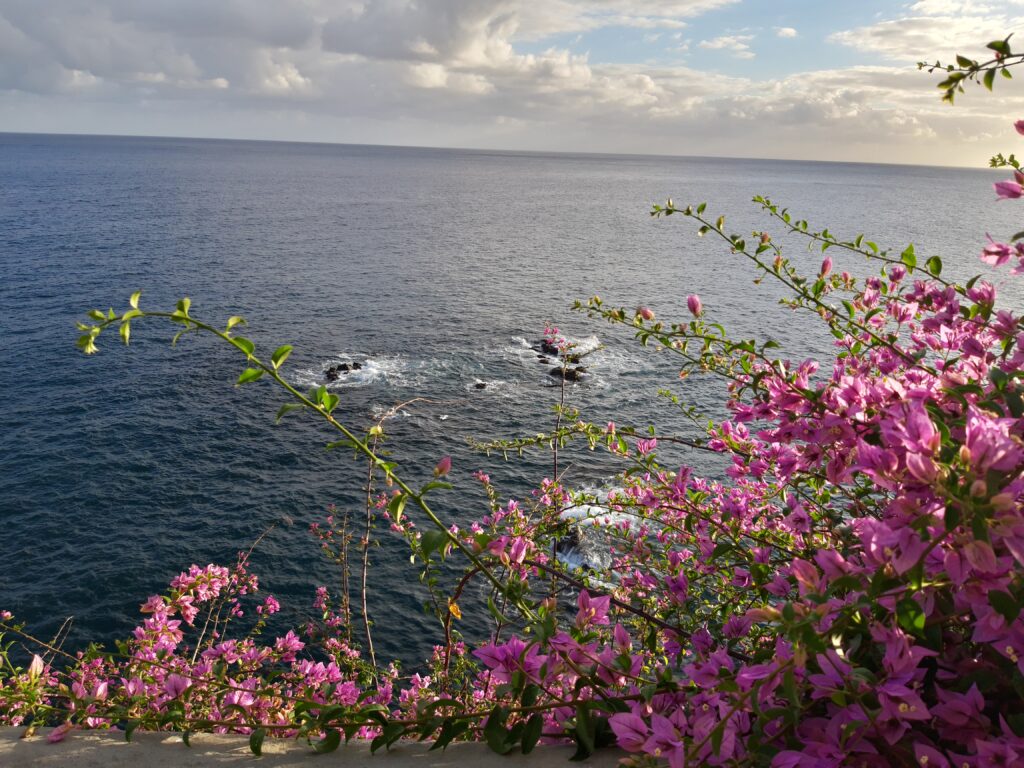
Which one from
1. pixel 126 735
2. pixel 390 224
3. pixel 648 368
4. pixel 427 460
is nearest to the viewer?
pixel 126 735

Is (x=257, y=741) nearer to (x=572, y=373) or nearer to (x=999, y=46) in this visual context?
(x=999, y=46)

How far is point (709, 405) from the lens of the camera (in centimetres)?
3509

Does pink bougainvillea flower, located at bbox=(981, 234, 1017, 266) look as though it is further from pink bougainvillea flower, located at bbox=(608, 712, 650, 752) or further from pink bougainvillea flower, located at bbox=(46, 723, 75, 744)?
pink bougainvillea flower, located at bbox=(46, 723, 75, 744)

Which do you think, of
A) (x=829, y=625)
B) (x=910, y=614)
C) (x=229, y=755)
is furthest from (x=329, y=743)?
(x=910, y=614)

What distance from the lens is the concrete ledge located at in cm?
257

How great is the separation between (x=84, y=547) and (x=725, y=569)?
91.0 ft

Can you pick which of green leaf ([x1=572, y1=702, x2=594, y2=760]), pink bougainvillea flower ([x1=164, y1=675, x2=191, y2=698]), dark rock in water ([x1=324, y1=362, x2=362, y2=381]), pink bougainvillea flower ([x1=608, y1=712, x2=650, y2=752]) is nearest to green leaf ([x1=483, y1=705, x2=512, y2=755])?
green leaf ([x1=572, y1=702, x2=594, y2=760])

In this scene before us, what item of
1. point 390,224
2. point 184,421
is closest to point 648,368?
point 184,421

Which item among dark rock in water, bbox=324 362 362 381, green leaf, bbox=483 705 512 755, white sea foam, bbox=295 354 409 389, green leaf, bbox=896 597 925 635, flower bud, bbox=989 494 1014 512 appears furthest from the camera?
dark rock in water, bbox=324 362 362 381

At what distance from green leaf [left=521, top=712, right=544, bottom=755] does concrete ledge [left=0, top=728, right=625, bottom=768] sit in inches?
3.8

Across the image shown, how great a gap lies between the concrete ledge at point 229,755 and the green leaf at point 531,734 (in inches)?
3.8

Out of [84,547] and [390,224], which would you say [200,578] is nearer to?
[84,547]

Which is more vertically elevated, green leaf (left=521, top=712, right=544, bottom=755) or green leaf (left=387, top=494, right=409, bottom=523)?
green leaf (left=387, top=494, right=409, bottom=523)

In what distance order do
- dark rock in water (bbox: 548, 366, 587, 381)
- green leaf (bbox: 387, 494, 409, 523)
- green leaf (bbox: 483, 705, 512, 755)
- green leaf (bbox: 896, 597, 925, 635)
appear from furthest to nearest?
1. dark rock in water (bbox: 548, 366, 587, 381)
2. green leaf (bbox: 483, 705, 512, 755)
3. green leaf (bbox: 387, 494, 409, 523)
4. green leaf (bbox: 896, 597, 925, 635)
